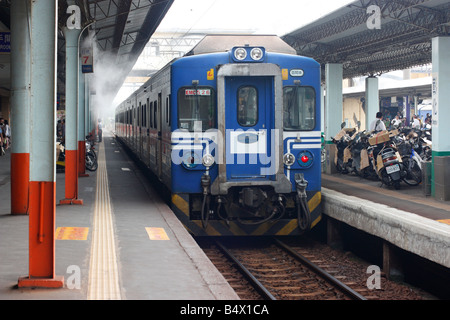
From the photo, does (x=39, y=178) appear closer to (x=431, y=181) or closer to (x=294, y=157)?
(x=294, y=157)

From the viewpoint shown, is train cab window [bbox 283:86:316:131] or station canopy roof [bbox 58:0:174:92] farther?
station canopy roof [bbox 58:0:174:92]

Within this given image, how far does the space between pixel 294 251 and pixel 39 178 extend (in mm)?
5444

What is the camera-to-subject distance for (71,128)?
12.7 m

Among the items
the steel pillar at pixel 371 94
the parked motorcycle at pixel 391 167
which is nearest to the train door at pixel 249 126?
the parked motorcycle at pixel 391 167

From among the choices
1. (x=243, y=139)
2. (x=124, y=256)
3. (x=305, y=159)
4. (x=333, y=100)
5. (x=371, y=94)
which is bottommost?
(x=124, y=256)

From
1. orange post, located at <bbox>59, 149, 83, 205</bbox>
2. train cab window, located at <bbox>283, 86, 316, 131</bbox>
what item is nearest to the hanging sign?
orange post, located at <bbox>59, 149, 83, 205</bbox>

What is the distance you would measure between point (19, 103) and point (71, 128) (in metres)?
1.75

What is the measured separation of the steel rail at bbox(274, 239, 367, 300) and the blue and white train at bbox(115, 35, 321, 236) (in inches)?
18.1

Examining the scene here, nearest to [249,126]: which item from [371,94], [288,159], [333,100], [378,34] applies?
[288,159]

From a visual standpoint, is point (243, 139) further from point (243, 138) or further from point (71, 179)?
point (71, 179)

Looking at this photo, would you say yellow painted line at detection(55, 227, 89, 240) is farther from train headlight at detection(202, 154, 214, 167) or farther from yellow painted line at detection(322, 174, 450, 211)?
yellow painted line at detection(322, 174, 450, 211)

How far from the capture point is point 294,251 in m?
10.6

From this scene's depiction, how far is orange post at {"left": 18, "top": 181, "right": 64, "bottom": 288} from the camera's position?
6070 millimetres

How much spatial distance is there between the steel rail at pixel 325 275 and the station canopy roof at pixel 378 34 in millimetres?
6017
